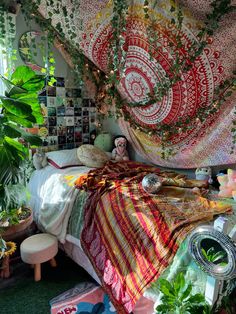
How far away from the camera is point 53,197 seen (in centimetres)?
211

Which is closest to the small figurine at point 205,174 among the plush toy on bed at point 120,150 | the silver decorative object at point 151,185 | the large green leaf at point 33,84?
the silver decorative object at point 151,185

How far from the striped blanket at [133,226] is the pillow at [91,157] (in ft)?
1.17

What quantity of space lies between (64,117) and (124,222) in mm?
1586

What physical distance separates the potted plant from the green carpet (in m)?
0.52

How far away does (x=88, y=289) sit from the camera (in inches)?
70.3

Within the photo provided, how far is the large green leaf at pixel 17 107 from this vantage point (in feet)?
4.89

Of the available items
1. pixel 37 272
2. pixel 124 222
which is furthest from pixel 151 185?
pixel 37 272

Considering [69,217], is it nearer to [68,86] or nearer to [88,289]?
[88,289]

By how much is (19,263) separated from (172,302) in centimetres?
157

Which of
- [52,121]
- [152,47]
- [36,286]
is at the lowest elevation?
[36,286]

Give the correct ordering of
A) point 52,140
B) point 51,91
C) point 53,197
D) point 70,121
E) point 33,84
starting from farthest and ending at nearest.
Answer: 1. point 70,121
2. point 52,140
3. point 51,91
4. point 53,197
5. point 33,84

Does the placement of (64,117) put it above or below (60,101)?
below

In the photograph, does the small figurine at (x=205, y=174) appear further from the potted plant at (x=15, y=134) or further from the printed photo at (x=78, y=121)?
the printed photo at (x=78, y=121)

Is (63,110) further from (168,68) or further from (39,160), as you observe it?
(168,68)
